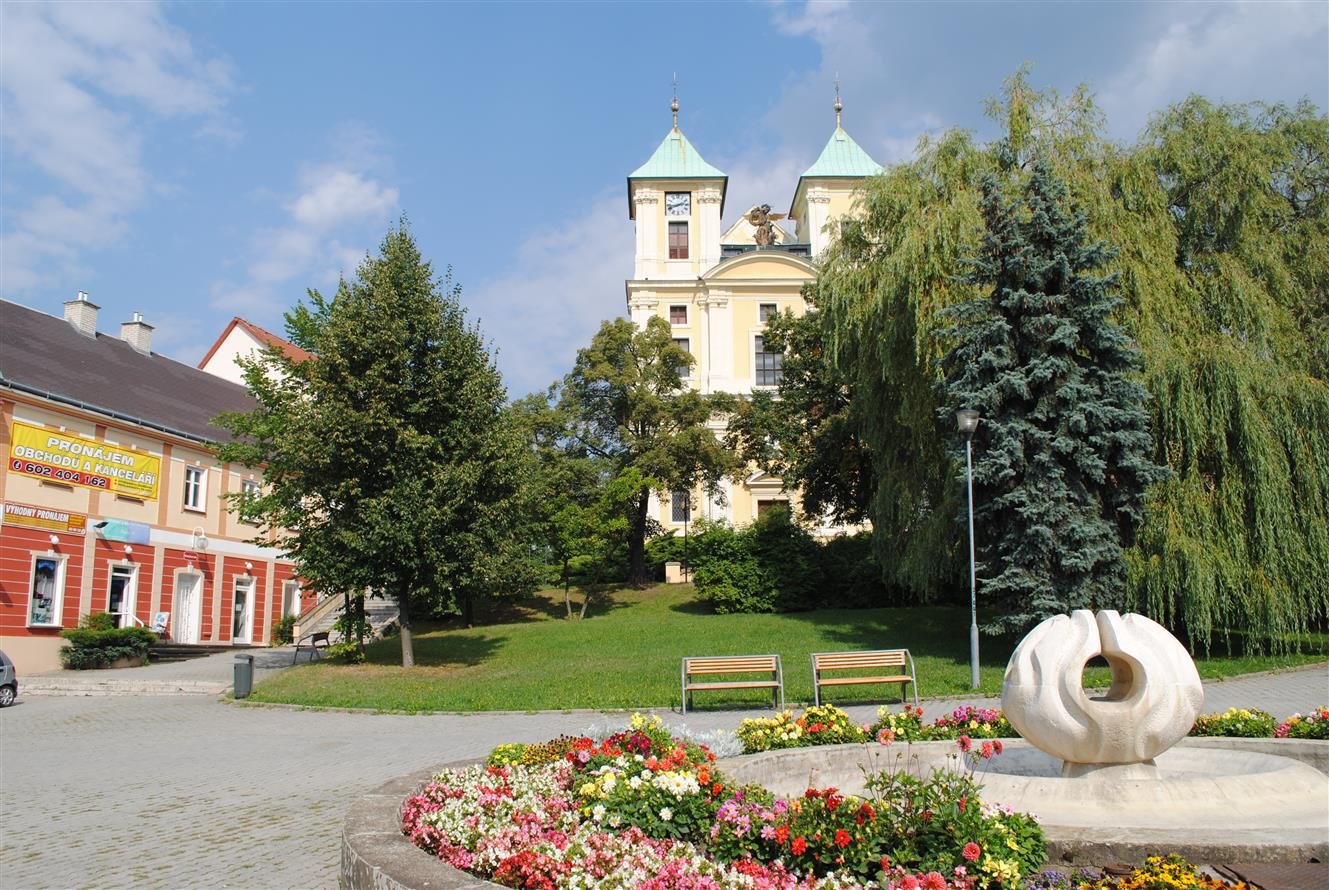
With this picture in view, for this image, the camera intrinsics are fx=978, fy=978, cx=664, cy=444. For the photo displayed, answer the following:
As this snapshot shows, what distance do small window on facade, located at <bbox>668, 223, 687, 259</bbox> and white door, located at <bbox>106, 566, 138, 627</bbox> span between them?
29.7 m

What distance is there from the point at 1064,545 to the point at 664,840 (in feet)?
49.5

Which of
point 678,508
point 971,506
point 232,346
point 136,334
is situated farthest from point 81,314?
point 971,506

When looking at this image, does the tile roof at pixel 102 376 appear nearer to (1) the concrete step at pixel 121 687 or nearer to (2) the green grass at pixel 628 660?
(1) the concrete step at pixel 121 687

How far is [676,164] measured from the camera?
51062mm

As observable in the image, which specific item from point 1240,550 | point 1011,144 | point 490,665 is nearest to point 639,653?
point 490,665

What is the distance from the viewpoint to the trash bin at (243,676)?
19906mm

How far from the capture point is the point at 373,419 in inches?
858

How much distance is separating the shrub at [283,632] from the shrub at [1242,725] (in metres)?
33.5

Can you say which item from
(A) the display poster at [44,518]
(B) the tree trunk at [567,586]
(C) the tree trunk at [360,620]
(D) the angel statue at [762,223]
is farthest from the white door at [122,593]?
(D) the angel statue at [762,223]

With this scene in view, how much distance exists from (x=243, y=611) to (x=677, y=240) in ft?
90.1

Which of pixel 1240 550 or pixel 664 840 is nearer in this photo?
pixel 664 840

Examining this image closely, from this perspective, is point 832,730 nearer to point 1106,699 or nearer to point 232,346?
point 1106,699

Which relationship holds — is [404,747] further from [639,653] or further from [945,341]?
[945,341]

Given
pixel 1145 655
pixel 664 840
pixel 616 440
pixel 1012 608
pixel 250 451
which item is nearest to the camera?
pixel 664 840
